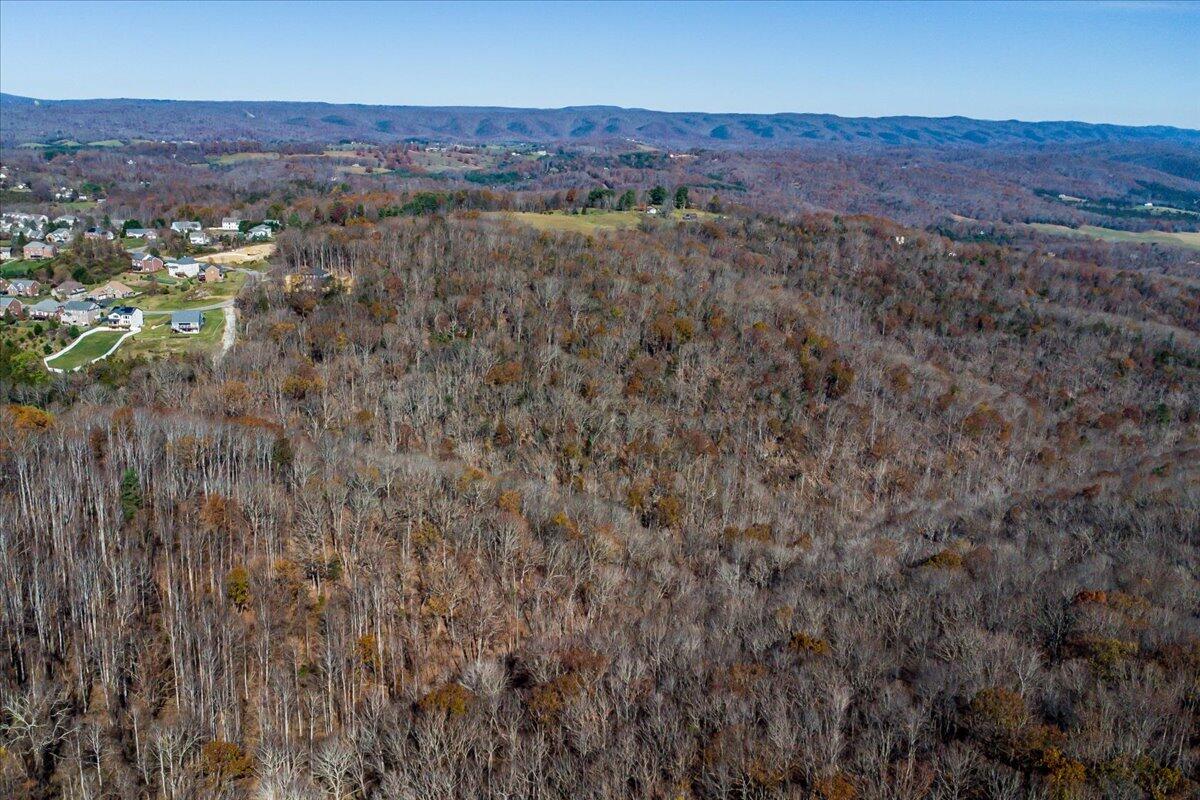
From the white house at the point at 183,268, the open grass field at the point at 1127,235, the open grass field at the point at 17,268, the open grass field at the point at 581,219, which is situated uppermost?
the open grass field at the point at 1127,235

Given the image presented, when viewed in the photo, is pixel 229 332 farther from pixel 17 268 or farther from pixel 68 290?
pixel 17 268

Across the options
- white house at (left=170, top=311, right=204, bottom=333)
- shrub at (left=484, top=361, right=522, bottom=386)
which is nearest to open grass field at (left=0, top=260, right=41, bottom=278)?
white house at (left=170, top=311, right=204, bottom=333)

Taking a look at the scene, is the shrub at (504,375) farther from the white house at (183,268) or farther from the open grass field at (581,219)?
the white house at (183,268)

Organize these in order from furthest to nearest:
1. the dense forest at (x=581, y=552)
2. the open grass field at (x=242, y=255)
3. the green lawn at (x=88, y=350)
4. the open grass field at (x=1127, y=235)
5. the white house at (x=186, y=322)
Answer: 1. the open grass field at (x=1127, y=235)
2. the open grass field at (x=242, y=255)
3. the white house at (x=186, y=322)
4. the green lawn at (x=88, y=350)
5. the dense forest at (x=581, y=552)

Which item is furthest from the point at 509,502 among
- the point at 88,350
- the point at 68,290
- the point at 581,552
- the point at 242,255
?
the point at 242,255

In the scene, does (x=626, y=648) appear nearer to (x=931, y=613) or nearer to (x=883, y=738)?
(x=883, y=738)

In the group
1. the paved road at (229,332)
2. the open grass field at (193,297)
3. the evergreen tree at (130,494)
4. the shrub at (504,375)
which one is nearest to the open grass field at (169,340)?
the paved road at (229,332)
